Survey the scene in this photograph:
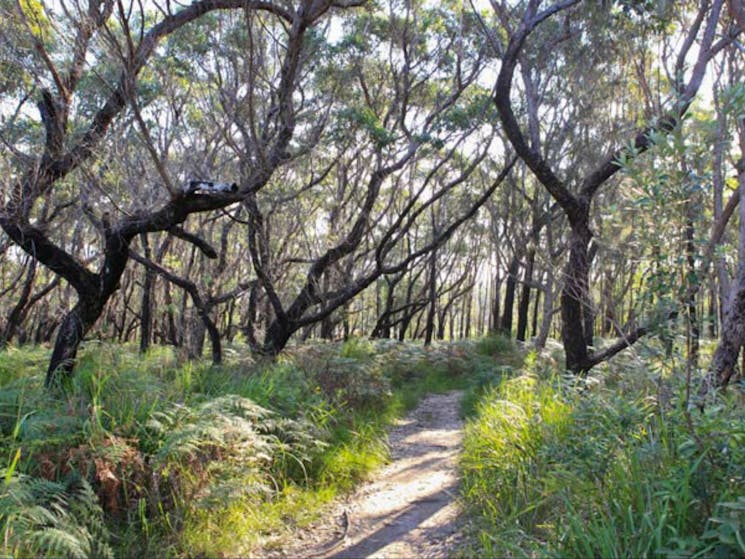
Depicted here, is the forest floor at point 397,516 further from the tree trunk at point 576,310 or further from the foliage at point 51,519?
the tree trunk at point 576,310

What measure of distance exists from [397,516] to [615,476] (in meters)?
2.27

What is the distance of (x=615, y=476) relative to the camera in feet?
11.5

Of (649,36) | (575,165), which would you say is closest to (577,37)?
(649,36)

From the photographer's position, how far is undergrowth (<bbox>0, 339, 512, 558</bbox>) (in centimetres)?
375

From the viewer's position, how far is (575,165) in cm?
1439

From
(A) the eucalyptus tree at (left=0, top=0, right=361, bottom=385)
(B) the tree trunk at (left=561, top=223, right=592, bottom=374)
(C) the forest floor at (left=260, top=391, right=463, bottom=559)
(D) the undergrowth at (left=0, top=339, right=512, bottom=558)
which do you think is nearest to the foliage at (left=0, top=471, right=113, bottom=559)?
(D) the undergrowth at (left=0, top=339, right=512, bottom=558)

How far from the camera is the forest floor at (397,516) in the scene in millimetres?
4434

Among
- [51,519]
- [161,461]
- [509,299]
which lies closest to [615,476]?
[161,461]

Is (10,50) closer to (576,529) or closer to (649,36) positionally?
(576,529)

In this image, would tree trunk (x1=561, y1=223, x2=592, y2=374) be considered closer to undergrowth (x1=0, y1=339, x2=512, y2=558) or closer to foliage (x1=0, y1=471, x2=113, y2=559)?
undergrowth (x1=0, y1=339, x2=512, y2=558)

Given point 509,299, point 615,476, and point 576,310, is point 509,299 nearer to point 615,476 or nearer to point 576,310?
point 576,310

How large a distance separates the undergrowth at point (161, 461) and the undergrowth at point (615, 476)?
162 cm

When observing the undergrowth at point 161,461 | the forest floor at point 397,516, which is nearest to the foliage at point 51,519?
the undergrowth at point 161,461

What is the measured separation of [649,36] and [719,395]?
7.84 m
